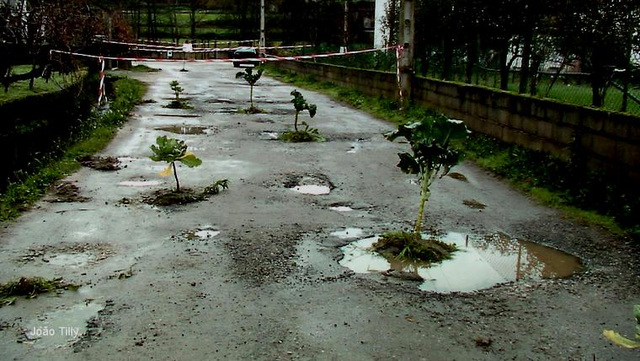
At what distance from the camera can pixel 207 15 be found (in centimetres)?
7125

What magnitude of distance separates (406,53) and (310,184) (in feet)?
29.0

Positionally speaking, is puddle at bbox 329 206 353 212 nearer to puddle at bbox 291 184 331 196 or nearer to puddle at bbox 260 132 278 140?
puddle at bbox 291 184 331 196

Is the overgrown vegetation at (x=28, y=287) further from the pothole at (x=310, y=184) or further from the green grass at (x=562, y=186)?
the green grass at (x=562, y=186)

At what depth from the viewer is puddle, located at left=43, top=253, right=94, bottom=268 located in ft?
18.9

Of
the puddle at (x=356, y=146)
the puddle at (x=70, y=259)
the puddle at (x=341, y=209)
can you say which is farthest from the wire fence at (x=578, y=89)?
the puddle at (x=70, y=259)

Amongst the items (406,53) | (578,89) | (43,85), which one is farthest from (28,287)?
(406,53)

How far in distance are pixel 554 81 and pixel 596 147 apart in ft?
7.84

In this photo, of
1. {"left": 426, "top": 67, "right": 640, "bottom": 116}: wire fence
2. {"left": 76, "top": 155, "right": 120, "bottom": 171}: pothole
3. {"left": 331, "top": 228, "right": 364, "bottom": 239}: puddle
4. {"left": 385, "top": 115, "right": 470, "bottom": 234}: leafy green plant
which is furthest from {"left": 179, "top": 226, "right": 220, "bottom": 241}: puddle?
{"left": 426, "top": 67, "right": 640, "bottom": 116}: wire fence

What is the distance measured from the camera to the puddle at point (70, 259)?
18.9 feet

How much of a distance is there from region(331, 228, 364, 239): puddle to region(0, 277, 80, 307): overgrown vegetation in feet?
8.50

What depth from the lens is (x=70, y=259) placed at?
590cm

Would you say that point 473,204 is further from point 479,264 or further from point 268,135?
point 268,135

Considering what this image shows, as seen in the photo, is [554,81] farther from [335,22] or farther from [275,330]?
[335,22]

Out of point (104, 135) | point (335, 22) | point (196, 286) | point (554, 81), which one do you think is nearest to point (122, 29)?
point (335, 22)
